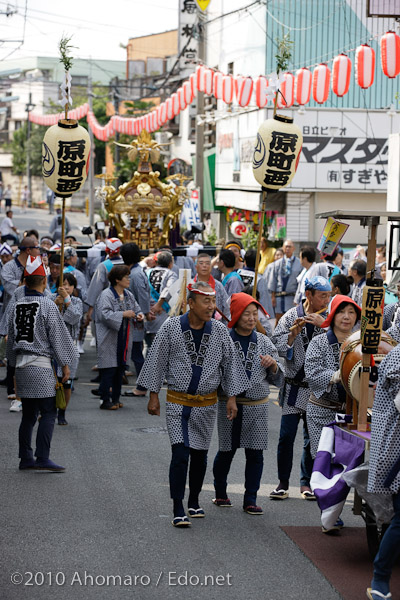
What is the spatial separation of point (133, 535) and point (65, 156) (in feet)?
18.0

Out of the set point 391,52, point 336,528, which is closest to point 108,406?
point 336,528

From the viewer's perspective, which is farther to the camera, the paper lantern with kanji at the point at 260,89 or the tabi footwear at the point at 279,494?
the paper lantern with kanji at the point at 260,89

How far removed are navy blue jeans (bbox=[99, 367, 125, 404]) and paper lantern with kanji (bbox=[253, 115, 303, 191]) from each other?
3.15 meters

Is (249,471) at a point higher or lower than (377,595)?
higher

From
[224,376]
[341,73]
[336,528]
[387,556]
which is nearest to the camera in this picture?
[387,556]

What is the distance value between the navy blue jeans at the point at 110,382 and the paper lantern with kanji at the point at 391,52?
7877 millimetres

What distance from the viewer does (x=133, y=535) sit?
646 centimetres

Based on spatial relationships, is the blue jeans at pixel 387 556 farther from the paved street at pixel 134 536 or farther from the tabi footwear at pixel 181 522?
the tabi footwear at pixel 181 522

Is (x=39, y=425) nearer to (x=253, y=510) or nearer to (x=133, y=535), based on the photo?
(x=133, y=535)

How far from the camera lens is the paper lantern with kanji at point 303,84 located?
19.7 meters

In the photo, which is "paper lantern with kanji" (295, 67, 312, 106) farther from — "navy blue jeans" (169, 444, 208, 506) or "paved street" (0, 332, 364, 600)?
"navy blue jeans" (169, 444, 208, 506)

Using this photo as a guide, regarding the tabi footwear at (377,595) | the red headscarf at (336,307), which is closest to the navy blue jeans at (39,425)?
the red headscarf at (336,307)

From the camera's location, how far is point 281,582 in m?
5.63

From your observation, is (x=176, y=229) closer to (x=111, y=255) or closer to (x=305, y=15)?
(x=111, y=255)
